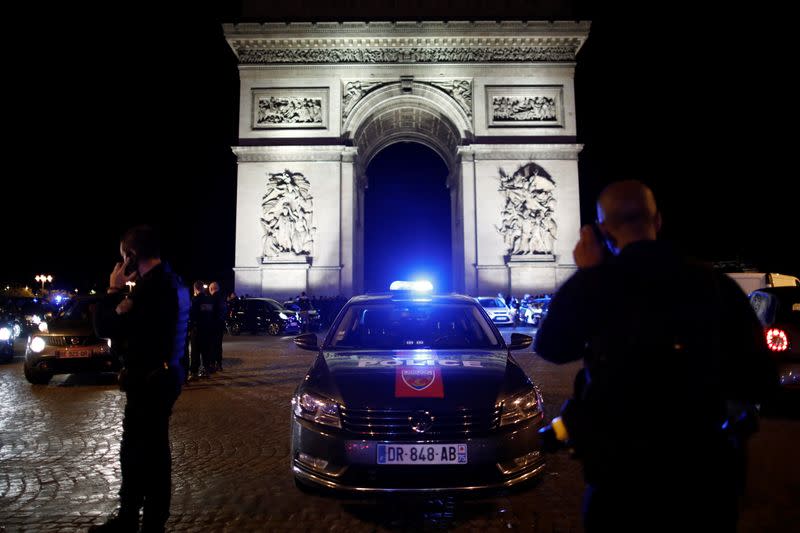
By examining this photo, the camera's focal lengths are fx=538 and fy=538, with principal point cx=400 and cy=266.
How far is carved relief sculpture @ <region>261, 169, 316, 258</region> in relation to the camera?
19688 millimetres

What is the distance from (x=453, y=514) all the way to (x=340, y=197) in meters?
17.7

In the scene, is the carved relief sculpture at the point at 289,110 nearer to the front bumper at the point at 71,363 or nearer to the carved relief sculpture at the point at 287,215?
the carved relief sculpture at the point at 287,215

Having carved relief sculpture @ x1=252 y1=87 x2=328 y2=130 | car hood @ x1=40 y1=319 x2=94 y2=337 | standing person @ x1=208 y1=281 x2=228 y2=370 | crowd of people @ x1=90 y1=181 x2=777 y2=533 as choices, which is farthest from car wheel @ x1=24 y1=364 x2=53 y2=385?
carved relief sculpture @ x1=252 y1=87 x2=328 y2=130

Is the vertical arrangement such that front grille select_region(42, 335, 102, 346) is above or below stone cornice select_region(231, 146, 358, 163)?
below

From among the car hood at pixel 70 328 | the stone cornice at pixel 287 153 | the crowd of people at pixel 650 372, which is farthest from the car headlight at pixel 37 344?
the stone cornice at pixel 287 153

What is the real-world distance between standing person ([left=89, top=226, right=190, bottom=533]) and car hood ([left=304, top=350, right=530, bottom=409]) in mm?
808

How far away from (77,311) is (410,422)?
24.4 ft

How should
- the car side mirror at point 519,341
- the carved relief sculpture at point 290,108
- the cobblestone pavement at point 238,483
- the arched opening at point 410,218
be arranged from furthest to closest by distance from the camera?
the arched opening at point 410,218 < the carved relief sculpture at point 290,108 < the car side mirror at point 519,341 < the cobblestone pavement at point 238,483

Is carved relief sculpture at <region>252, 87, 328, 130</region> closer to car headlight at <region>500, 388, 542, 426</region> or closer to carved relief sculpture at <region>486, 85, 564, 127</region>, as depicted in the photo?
carved relief sculpture at <region>486, 85, 564, 127</region>

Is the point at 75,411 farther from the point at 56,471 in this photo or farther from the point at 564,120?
the point at 564,120

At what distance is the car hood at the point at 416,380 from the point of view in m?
2.80

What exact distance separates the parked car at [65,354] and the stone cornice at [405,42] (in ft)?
51.2

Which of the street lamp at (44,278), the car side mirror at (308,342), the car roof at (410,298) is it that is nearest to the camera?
the car side mirror at (308,342)

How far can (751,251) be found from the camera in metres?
27.7
